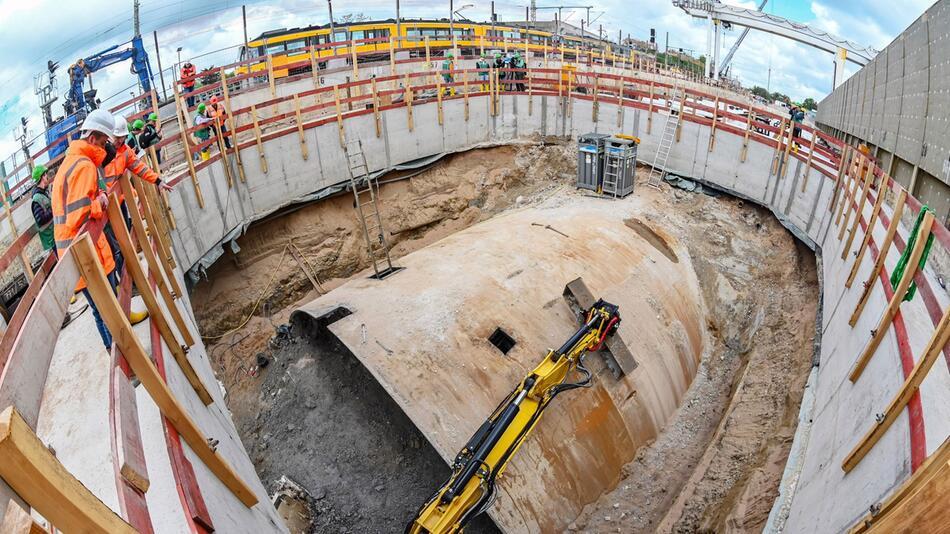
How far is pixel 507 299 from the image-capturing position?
338 inches

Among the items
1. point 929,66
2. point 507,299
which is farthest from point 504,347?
point 929,66

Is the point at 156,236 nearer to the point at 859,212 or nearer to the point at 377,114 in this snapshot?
the point at 377,114

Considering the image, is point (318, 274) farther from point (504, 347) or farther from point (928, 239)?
point (928, 239)

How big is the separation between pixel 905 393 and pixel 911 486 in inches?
53.7

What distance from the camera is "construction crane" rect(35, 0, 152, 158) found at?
15.4 meters

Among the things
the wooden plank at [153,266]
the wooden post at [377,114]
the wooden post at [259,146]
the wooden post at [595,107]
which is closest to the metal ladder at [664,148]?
the wooden post at [595,107]

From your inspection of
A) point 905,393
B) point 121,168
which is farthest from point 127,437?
point 905,393

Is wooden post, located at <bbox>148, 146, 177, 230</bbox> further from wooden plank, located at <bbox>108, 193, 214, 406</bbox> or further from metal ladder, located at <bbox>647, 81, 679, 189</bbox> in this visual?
metal ladder, located at <bbox>647, 81, 679, 189</bbox>

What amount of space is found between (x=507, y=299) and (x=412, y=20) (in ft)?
110

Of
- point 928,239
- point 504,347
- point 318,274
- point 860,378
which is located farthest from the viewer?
point 318,274

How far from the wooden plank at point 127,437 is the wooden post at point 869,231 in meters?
8.59

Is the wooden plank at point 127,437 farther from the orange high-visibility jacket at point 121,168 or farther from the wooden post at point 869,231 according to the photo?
the wooden post at point 869,231

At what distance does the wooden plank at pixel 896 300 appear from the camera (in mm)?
5027

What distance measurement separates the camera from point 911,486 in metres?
3.26
